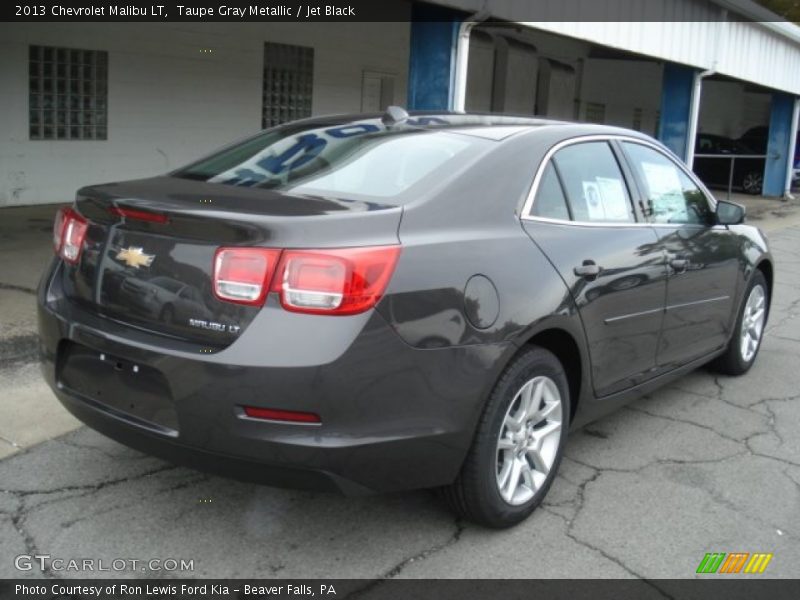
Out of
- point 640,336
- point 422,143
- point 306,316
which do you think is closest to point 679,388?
point 640,336

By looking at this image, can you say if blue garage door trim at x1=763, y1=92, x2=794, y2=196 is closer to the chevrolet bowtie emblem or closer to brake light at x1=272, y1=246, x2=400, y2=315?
brake light at x1=272, y1=246, x2=400, y2=315

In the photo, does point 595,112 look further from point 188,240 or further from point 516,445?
point 188,240

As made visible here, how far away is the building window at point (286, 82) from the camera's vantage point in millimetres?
13359

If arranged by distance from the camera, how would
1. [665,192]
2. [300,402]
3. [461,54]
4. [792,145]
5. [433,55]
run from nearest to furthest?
1. [300,402]
2. [665,192]
3. [461,54]
4. [433,55]
5. [792,145]

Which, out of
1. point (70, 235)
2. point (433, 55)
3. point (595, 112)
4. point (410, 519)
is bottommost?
point (410, 519)

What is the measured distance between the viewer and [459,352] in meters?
2.83

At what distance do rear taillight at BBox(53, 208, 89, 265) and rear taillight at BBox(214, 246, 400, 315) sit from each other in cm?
76

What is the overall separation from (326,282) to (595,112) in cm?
2210

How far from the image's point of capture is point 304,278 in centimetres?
257

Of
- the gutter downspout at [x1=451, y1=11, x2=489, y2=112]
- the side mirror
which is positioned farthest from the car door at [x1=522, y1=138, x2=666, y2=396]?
the gutter downspout at [x1=451, y1=11, x2=489, y2=112]

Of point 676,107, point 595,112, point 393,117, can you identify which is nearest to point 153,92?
point 676,107

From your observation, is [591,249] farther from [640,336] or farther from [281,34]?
[281,34]

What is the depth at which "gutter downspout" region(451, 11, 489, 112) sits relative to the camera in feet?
25.0

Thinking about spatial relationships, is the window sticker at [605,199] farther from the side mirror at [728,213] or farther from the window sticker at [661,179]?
the side mirror at [728,213]
